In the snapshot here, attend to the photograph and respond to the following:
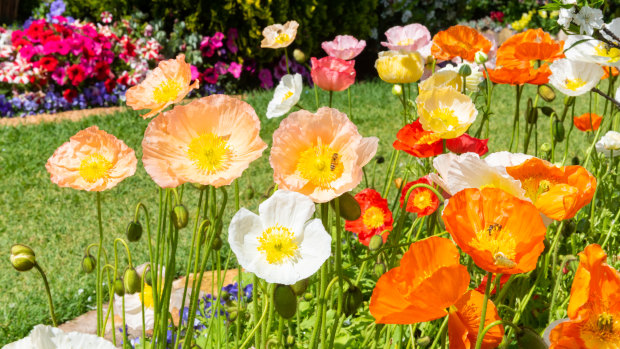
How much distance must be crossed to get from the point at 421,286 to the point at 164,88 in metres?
0.64

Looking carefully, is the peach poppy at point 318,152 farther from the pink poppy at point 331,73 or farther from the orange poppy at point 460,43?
the orange poppy at point 460,43

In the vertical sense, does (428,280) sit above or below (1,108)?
→ above

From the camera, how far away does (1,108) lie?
5.09 metres

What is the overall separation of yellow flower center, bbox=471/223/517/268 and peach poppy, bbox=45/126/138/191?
25.8 inches

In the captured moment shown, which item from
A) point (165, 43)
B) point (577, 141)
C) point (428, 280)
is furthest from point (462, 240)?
point (165, 43)

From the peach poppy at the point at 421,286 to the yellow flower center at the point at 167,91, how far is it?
54cm

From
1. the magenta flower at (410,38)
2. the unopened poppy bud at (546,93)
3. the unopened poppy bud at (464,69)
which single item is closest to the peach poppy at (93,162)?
the unopened poppy bud at (464,69)

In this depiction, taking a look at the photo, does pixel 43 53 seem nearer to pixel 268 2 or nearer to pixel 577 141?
pixel 268 2

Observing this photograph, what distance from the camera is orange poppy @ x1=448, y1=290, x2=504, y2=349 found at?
89 cm

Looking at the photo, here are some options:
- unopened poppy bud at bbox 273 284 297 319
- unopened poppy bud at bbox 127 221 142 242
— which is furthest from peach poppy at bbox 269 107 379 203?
unopened poppy bud at bbox 127 221 142 242

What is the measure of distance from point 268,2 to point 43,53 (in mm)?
1845

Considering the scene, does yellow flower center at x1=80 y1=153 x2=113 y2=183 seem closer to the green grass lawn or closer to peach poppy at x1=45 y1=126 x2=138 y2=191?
peach poppy at x1=45 y1=126 x2=138 y2=191

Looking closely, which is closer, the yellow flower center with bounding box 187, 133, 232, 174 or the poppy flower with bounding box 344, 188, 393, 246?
the yellow flower center with bounding box 187, 133, 232, 174

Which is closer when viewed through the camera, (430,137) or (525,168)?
(525,168)
